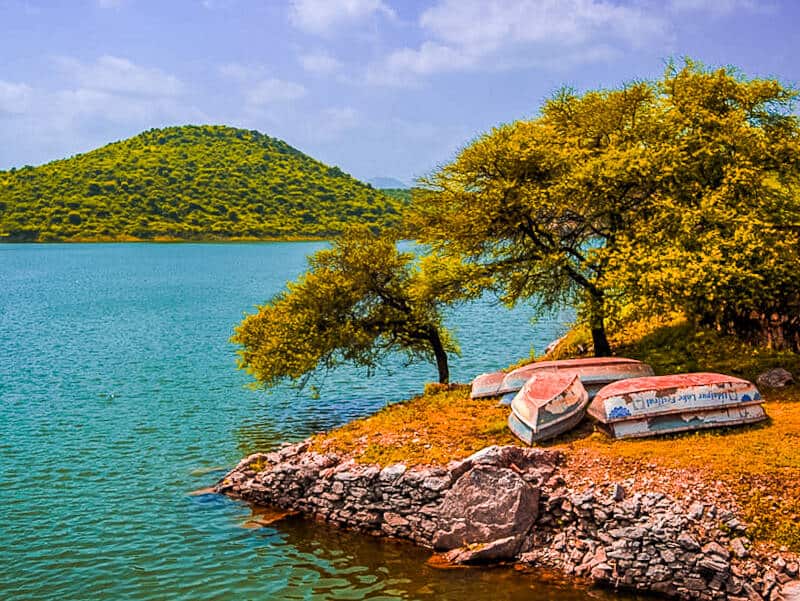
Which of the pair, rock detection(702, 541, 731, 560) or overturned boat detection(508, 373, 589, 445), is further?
overturned boat detection(508, 373, 589, 445)

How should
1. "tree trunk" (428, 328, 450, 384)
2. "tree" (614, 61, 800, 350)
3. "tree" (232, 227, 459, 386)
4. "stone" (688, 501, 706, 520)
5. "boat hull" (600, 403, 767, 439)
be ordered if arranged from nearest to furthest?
"stone" (688, 501, 706, 520), "boat hull" (600, 403, 767, 439), "tree" (614, 61, 800, 350), "tree" (232, 227, 459, 386), "tree trunk" (428, 328, 450, 384)

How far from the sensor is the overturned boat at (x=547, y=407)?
2281cm

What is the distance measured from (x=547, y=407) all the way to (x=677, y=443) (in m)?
3.98

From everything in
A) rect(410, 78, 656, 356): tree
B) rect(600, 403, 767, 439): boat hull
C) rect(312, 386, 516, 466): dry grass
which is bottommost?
rect(312, 386, 516, 466): dry grass

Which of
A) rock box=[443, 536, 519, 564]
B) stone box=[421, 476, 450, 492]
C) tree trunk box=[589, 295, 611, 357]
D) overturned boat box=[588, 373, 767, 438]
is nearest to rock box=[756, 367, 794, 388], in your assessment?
overturned boat box=[588, 373, 767, 438]

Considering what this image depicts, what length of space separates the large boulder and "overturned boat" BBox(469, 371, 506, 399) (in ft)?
26.3

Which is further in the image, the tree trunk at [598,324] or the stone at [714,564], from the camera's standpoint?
the tree trunk at [598,324]

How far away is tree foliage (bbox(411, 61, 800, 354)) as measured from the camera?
2638cm

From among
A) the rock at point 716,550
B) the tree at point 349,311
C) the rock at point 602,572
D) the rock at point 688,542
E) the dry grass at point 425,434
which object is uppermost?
the tree at point 349,311

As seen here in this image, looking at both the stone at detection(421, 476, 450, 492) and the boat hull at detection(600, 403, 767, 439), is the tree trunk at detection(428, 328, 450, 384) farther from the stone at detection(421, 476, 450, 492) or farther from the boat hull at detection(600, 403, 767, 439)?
the stone at detection(421, 476, 450, 492)

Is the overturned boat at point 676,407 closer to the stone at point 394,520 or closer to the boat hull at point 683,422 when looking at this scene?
the boat hull at point 683,422

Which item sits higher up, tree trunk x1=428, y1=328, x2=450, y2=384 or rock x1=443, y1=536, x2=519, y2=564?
tree trunk x1=428, y1=328, x2=450, y2=384

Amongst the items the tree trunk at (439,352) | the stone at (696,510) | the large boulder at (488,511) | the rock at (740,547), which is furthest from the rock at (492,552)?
the tree trunk at (439,352)

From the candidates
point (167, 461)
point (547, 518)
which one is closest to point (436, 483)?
point (547, 518)
